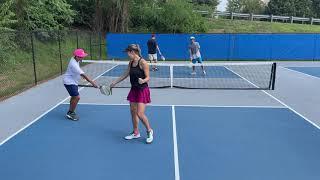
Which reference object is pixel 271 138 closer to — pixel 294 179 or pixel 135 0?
pixel 294 179

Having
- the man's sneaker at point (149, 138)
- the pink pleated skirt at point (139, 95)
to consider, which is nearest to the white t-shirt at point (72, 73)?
the pink pleated skirt at point (139, 95)

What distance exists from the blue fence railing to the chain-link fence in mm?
1876

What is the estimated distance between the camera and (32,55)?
16.0 meters

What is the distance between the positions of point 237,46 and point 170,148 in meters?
21.8

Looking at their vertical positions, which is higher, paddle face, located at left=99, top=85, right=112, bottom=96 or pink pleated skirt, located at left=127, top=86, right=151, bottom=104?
pink pleated skirt, located at left=127, top=86, right=151, bottom=104

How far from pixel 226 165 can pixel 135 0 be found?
2942cm

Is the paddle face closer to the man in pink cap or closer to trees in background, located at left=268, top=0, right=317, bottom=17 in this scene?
the man in pink cap

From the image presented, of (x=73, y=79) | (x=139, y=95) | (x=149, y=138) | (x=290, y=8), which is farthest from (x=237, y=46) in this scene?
(x=290, y=8)

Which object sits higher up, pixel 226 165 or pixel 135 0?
pixel 135 0

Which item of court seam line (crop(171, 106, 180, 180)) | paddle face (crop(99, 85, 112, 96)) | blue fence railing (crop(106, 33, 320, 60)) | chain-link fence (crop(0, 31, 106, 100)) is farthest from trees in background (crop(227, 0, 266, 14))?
paddle face (crop(99, 85, 112, 96))

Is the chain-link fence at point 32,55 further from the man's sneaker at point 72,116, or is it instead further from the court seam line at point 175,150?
the court seam line at point 175,150

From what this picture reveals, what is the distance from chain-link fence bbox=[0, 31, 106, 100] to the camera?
15.6 meters

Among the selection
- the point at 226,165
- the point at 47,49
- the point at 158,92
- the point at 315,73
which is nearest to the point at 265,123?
the point at 226,165

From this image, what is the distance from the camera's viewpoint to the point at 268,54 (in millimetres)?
28203
